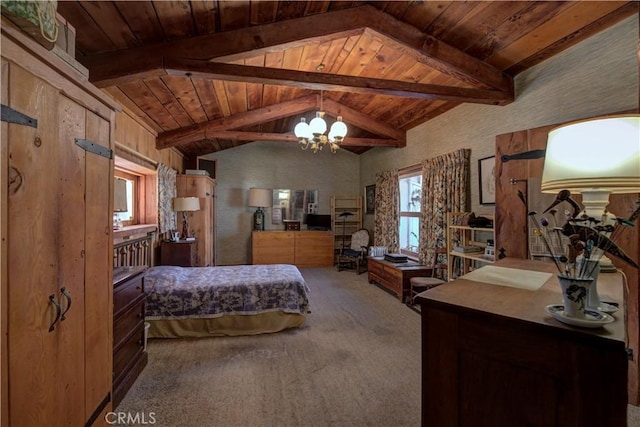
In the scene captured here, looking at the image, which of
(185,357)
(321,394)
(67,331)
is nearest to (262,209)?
(185,357)

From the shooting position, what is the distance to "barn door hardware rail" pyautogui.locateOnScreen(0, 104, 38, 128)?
83 cm

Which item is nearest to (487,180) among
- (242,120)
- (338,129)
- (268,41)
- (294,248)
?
(338,129)

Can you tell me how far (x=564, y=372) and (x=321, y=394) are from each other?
61.6 inches

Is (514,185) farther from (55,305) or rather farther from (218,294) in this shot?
(55,305)

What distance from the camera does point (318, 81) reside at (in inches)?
106

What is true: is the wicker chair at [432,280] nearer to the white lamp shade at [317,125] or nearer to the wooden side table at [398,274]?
the wooden side table at [398,274]

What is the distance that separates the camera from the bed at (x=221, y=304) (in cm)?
282

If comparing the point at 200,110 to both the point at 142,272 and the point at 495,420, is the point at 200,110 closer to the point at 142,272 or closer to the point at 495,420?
the point at 142,272

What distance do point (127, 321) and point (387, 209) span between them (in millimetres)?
4536

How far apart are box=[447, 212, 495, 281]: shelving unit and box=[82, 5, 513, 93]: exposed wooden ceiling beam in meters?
1.87

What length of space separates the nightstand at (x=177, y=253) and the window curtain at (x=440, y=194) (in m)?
3.52

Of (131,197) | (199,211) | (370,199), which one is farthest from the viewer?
(370,199)

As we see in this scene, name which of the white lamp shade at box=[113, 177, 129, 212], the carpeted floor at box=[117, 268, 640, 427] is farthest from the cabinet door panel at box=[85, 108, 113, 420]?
the white lamp shade at box=[113, 177, 129, 212]

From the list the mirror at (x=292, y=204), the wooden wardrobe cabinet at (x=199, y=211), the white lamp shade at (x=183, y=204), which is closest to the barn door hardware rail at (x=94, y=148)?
the white lamp shade at (x=183, y=204)
